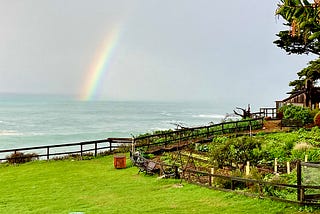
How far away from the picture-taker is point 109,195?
1227cm

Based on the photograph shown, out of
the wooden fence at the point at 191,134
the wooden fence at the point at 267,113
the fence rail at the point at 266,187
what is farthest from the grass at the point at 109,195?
the wooden fence at the point at 267,113

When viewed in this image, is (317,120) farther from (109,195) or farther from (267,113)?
(109,195)

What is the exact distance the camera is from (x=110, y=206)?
421 inches

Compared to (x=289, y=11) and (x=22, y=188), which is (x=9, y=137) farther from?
(x=289, y=11)

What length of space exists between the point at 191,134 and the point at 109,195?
582 inches

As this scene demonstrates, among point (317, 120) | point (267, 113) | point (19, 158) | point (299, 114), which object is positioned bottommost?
point (19, 158)

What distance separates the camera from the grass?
384 inches

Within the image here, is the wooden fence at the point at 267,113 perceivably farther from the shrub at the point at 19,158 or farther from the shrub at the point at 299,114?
the shrub at the point at 19,158

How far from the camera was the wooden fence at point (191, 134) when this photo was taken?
24.4m

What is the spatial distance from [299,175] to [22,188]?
1011 centimetres

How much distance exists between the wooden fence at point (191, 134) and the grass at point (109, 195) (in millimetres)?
6373

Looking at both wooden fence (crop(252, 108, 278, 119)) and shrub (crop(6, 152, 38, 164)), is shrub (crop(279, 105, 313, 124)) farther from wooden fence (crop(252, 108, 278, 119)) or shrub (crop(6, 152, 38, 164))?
shrub (crop(6, 152, 38, 164))

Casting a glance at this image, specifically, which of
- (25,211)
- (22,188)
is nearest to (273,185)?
(25,211)

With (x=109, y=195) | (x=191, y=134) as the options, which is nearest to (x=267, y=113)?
(x=191, y=134)
